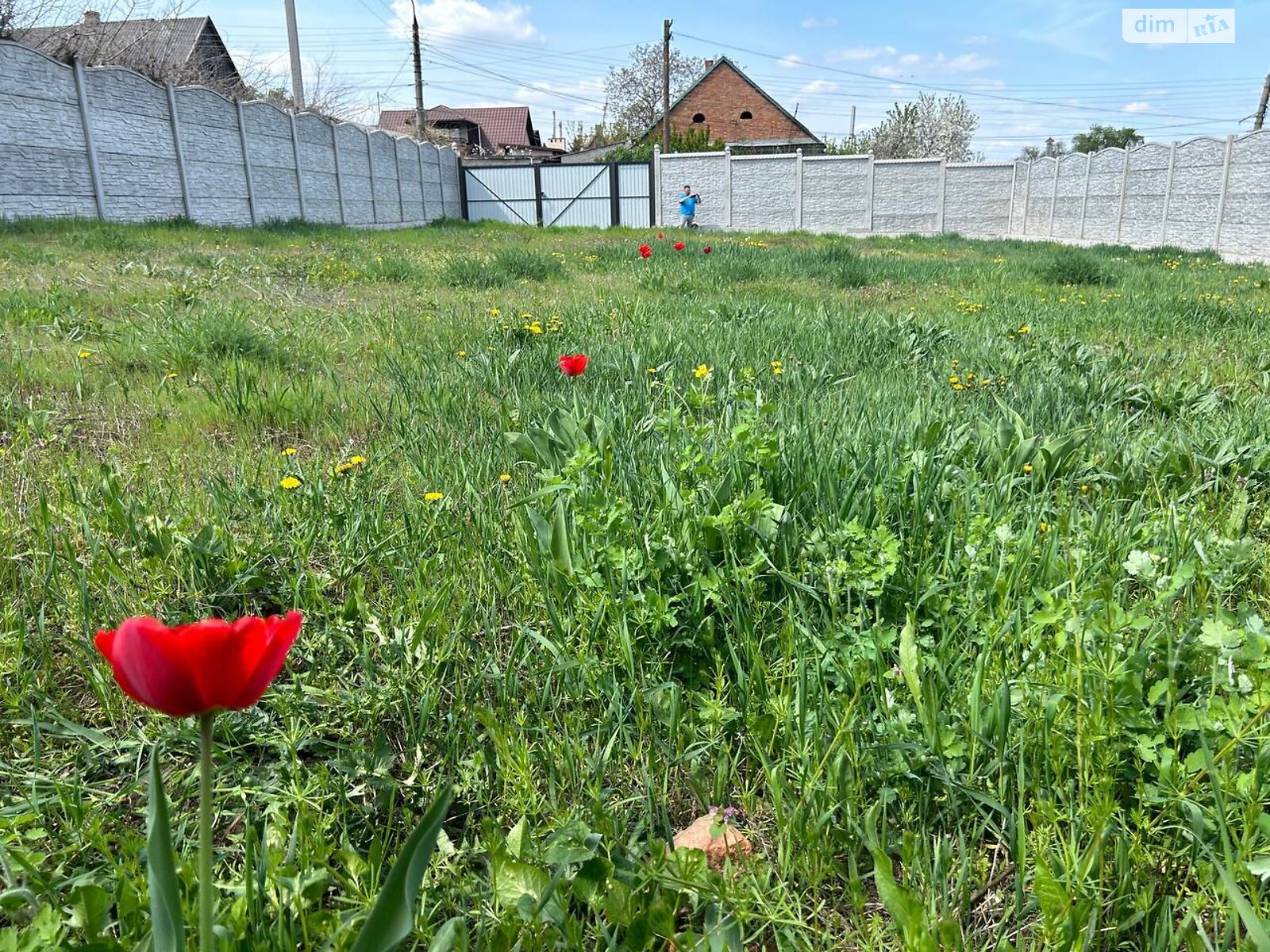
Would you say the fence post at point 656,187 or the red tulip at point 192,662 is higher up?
the fence post at point 656,187

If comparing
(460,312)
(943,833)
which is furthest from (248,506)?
(460,312)

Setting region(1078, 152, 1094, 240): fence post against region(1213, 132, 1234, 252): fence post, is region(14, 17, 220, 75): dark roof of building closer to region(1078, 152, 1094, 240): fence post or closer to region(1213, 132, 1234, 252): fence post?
region(1213, 132, 1234, 252): fence post

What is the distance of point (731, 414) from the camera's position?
8.18ft

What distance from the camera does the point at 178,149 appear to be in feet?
43.7

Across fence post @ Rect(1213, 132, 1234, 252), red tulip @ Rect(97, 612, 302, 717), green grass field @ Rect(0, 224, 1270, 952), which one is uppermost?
fence post @ Rect(1213, 132, 1234, 252)

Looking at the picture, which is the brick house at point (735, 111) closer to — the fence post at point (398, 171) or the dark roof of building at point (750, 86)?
the dark roof of building at point (750, 86)

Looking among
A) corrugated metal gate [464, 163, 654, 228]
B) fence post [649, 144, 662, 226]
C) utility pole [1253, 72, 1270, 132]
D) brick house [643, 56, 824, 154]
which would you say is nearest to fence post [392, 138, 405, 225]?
corrugated metal gate [464, 163, 654, 228]

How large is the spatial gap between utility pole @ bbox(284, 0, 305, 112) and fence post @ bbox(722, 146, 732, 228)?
12810 mm

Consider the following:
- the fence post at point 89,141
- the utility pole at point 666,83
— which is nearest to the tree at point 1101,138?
the utility pole at point 666,83

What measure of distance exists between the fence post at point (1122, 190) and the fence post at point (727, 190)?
11208mm

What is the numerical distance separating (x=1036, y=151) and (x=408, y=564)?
229ft

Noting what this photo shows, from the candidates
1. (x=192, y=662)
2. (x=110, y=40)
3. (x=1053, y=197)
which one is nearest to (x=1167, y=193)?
(x=1053, y=197)

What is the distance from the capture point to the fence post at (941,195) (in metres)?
26.0

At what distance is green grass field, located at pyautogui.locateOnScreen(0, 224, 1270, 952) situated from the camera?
0.96m
